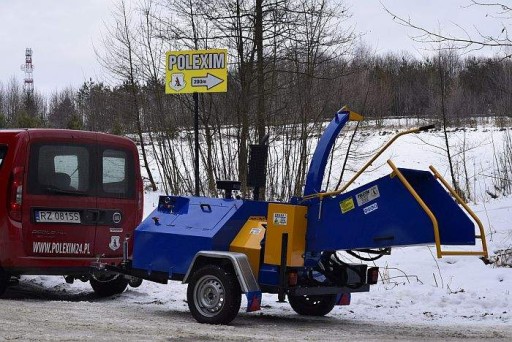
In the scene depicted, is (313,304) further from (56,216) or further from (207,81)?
(207,81)

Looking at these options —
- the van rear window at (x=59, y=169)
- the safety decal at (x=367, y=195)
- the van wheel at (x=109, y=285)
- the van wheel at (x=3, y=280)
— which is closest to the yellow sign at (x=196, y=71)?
the van rear window at (x=59, y=169)

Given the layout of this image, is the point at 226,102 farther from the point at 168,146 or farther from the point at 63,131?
the point at 63,131

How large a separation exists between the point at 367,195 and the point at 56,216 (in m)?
4.14

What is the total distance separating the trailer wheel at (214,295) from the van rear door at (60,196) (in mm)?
2295

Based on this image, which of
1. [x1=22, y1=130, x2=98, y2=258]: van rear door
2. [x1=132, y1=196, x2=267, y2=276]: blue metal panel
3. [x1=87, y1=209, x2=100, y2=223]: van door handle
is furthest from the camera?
[x1=87, y1=209, x2=100, y2=223]: van door handle

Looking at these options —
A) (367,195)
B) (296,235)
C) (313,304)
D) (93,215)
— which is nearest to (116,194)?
(93,215)

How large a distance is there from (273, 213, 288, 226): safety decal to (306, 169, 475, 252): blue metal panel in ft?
1.38

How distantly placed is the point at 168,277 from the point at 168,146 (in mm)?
14132

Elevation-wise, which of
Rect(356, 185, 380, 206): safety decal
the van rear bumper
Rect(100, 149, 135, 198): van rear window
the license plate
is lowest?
the van rear bumper

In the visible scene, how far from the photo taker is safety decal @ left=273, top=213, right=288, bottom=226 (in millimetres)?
9047

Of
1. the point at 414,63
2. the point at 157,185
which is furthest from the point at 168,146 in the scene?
the point at 414,63

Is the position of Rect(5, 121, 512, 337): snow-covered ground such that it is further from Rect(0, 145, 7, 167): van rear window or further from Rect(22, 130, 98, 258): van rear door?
Rect(0, 145, 7, 167): van rear window

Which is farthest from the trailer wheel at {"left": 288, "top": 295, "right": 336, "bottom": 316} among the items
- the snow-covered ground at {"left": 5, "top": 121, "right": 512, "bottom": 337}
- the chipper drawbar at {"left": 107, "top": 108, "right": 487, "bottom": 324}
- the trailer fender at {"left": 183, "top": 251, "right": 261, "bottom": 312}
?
the trailer fender at {"left": 183, "top": 251, "right": 261, "bottom": 312}

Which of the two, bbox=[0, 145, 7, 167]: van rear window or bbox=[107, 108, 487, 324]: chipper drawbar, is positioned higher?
bbox=[0, 145, 7, 167]: van rear window
